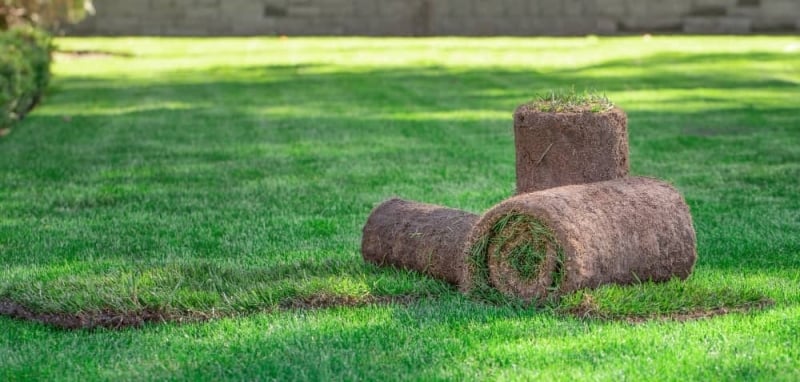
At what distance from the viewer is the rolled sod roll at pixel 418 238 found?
618 cm

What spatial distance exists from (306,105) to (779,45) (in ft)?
36.6

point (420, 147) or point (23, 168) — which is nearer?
point (23, 168)

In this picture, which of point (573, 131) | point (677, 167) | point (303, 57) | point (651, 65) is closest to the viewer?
point (573, 131)

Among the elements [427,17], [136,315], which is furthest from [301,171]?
[427,17]

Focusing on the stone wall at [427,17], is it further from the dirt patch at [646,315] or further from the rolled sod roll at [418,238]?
the dirt patch at [646,315]

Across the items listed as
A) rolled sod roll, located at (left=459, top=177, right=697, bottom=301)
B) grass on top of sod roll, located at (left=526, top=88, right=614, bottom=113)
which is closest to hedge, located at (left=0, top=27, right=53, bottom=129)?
grass on top of sod roll, located at (left=526, top=88, right=614, bottom=113)

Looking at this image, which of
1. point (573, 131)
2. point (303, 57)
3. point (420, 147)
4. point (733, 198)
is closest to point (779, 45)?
point (303, 57)

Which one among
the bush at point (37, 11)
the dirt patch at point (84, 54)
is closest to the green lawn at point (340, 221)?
the bush at point (37, 11)

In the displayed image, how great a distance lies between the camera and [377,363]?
489 cm

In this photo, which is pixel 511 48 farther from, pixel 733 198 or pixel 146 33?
pixel 733 198

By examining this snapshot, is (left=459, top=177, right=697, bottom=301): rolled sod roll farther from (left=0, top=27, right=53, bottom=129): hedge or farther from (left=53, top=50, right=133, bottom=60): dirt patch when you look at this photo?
(left=53, top=50, right=133, bottom=60): dirt patch

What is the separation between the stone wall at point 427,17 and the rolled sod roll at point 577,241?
22028 mm

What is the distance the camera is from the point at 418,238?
639 centimetres

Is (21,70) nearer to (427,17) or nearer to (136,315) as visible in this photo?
(136,315)
